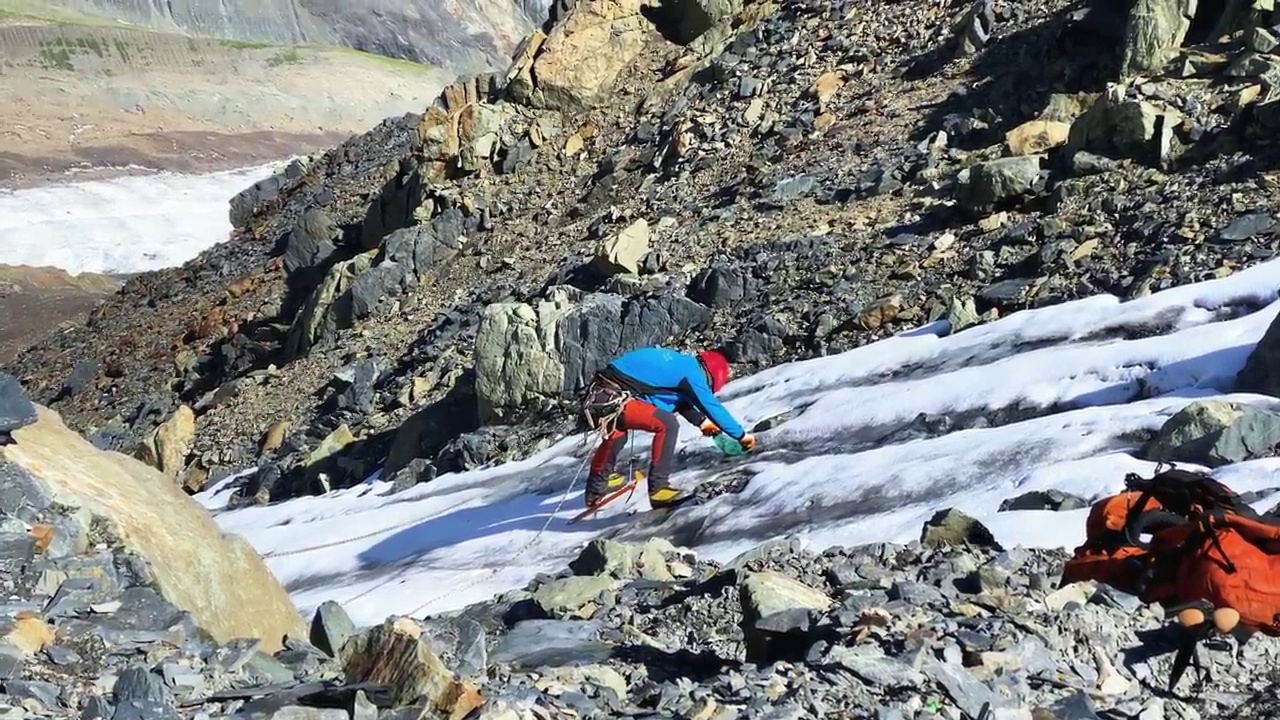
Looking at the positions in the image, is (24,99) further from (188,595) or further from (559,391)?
(188,595)

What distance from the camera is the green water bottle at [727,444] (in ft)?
33.4

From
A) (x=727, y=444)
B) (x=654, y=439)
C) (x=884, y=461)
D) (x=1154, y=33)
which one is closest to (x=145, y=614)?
(x=654, y=439)

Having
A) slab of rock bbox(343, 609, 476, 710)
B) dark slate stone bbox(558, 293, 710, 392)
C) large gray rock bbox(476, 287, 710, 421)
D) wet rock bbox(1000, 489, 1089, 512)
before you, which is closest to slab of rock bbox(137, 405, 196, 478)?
large gray rock bbox(476, 287, 710, 421)

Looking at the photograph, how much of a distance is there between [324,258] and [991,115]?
14.4 metres

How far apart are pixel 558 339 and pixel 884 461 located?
5922 mm

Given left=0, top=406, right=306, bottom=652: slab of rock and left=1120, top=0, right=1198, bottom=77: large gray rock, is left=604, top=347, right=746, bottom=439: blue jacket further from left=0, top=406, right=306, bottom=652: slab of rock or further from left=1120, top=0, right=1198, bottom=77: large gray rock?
left=1120, top=0, right=1198, bottom=77: large gray rock

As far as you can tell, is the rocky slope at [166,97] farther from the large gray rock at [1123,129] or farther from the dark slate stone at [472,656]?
the dark slate stone at [472,656]

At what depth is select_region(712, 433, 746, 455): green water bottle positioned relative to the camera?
10.2m

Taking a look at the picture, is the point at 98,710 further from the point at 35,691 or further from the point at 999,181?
the point at 999,181

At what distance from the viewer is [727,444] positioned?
10.3 m

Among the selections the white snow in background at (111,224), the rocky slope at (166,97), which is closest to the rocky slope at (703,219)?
the white snow in background at (111,224)

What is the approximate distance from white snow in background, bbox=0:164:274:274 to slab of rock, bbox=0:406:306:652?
37.6m

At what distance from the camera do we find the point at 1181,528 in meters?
5.46

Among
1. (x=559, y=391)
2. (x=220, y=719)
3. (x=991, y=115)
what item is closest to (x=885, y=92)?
(x=991, y=115)
